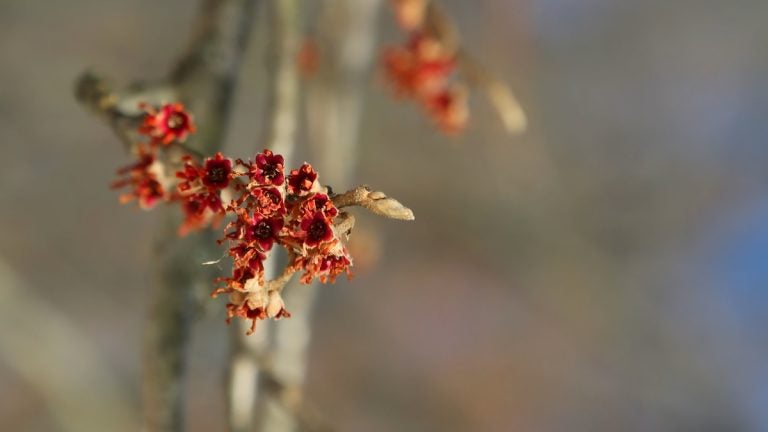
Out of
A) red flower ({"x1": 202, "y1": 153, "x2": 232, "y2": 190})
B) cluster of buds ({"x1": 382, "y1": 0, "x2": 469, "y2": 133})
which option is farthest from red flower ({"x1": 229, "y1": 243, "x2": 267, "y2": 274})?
cluster of buds ({"x1": 382, "y1": 0, "x2": 469, "y2": 133})

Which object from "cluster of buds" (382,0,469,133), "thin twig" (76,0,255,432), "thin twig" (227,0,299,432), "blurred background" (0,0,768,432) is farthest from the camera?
"blurred background" (0,0,768,432)

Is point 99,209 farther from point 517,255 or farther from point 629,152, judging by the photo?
point 629,152

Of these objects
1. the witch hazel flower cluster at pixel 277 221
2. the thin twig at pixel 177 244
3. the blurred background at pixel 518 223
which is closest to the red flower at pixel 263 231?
the witch hazel flower cluster at pixel 277 221

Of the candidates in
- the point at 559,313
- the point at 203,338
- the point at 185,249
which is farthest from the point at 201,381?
the point at 185,249

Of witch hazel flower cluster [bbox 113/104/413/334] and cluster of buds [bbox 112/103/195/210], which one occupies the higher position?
cluster of buds [bbox 112/103/195/210]

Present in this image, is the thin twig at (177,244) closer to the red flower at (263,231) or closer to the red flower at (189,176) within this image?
the red flower at (189,176)

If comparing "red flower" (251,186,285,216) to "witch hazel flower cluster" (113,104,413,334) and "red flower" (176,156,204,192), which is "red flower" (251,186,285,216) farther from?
"red flower" (176,156,204,192)

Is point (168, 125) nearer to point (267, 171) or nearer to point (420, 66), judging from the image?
point (267, 171)
